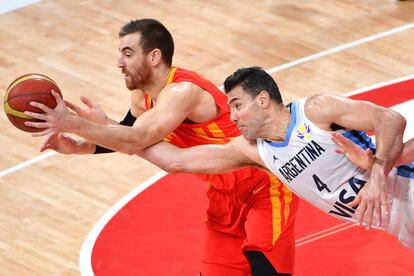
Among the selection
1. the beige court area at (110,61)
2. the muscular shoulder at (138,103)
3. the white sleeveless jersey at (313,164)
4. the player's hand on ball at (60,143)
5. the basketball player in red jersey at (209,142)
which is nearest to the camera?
the white sleeveless jersey at (313,164)

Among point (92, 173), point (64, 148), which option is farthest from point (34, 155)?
point (64, 148)

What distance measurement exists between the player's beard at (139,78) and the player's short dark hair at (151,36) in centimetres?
12

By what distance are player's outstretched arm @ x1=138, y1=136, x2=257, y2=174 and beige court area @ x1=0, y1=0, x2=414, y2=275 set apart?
1.89 meters

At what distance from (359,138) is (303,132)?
0.33 m

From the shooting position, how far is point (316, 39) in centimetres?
1207

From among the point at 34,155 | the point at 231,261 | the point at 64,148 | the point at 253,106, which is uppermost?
the point at 253,106

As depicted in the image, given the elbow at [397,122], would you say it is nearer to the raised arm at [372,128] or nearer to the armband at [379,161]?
the raised arm at [372,128]

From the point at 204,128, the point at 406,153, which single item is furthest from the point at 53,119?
the point at 406,153

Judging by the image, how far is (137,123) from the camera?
6.89 m

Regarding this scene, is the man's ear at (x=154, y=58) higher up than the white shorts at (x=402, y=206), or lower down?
higher up

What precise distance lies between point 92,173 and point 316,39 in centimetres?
344

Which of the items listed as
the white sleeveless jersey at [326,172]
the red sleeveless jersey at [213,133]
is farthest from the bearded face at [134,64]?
the white sleeveless jersey at [326,172]

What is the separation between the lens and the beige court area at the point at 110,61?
9.06 meters

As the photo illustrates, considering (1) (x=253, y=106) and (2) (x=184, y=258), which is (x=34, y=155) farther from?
(1) (x=253, y=106)
